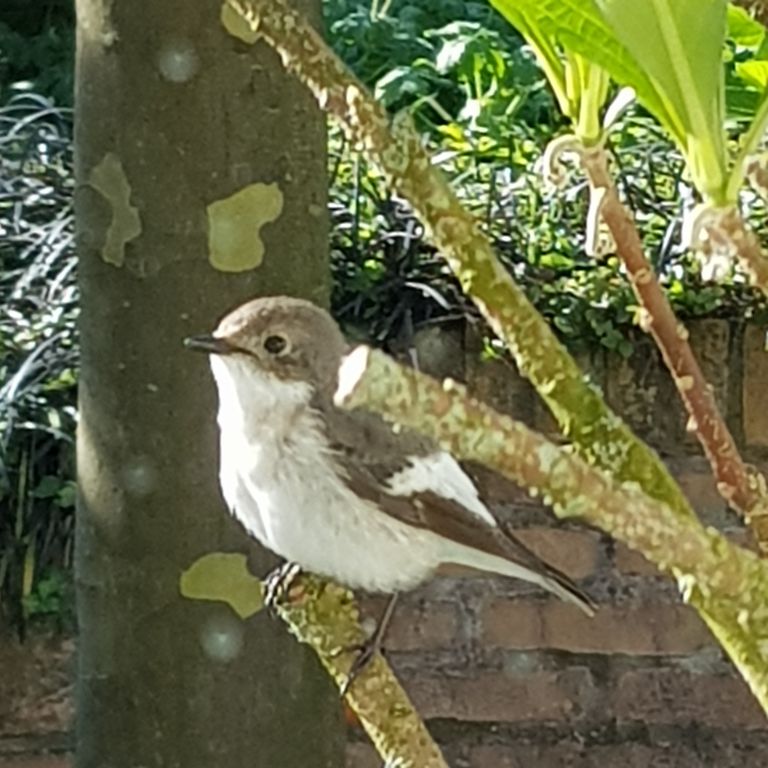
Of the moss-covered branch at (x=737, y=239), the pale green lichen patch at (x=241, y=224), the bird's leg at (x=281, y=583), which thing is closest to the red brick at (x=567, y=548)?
the pale green lichen patch at (x=241, y=224)

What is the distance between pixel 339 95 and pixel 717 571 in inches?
6.5

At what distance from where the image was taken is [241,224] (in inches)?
35.6

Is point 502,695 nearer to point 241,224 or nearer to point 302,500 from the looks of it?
point 241,224

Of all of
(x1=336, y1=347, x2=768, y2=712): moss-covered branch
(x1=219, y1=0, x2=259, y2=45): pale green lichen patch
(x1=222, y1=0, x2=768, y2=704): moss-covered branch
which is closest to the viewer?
(x1=336, y1=347, x2=768, y2=712): moss-covered branch

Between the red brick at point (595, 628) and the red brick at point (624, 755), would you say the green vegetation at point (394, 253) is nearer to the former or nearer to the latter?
the red brick at point (595, 628)

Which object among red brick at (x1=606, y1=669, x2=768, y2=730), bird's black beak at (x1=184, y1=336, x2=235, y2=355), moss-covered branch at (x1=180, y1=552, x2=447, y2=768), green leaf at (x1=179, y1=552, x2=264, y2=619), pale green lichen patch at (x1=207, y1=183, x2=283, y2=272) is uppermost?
pale green lichen patch at (x1=207, y1=183, x2=283, y2=272)

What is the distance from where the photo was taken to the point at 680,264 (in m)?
1.32

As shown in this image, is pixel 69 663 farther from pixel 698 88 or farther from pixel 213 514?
pixel 698 88

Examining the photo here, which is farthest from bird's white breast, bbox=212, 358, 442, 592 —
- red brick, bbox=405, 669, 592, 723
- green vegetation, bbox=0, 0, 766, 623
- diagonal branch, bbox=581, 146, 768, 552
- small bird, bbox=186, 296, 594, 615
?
red brick, bbox=405, 669, 592, 723

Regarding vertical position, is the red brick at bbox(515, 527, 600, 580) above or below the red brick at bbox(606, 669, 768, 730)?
above

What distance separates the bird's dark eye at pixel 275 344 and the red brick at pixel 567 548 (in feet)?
1.90

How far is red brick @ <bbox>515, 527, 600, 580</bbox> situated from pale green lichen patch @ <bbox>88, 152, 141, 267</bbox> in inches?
19.5

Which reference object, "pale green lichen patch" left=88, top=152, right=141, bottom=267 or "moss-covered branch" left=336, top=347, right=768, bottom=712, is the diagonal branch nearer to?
"moss-covered branch" left=336, top=347, right=768, bottom=712

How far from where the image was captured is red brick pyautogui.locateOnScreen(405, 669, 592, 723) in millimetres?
1320
